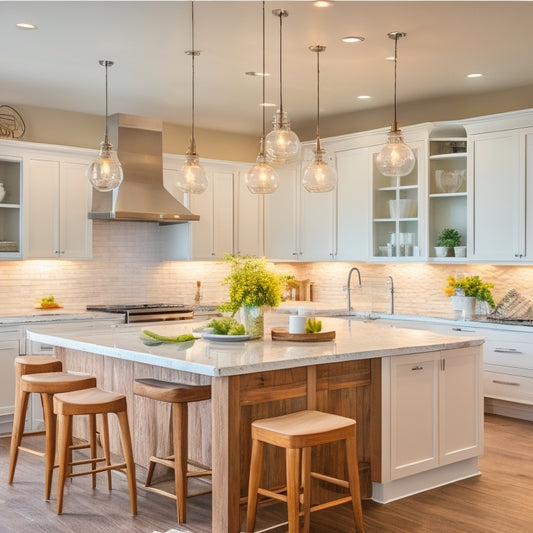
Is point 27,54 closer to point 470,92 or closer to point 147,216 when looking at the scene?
point 147,216

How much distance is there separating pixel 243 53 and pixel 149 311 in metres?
2.76

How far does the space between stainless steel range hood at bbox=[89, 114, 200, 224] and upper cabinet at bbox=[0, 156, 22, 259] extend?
705 millimetres

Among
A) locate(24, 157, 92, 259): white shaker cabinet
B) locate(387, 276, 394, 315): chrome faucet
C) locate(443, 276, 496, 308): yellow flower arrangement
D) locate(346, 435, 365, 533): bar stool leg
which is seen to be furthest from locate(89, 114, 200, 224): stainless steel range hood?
locate(346, 435, 365, 533): bar stool leg

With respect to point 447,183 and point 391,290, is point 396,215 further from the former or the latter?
point 391,290

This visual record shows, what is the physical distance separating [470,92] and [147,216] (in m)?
3.28

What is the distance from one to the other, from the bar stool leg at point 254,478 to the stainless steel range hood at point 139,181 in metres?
3.99

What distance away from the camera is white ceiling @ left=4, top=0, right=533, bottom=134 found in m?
4.81

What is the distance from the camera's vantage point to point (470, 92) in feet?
23.7

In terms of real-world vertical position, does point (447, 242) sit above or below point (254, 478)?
above

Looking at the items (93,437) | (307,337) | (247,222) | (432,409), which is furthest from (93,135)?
(432,409)

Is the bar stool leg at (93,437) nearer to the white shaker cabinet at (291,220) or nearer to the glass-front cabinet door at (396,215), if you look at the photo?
the glass-front cabinet door at (396,215)

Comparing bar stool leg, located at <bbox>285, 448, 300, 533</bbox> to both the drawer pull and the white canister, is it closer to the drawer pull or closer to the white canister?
the white canister

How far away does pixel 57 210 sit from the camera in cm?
716

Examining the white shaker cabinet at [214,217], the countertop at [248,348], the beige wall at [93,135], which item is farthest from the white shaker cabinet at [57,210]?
the countertop at [248,348]
